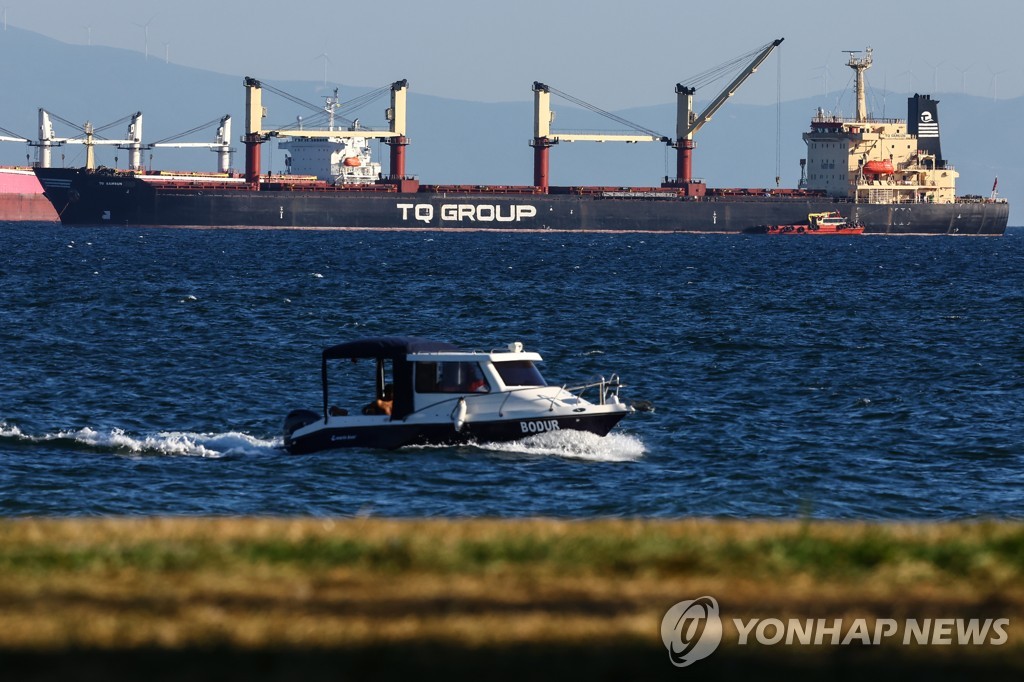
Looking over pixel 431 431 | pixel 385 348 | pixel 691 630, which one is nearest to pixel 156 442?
pixel 385 348

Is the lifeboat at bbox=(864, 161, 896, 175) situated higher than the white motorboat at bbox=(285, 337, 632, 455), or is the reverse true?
the lifeboat at bbox=(864, 161, 896, 175)

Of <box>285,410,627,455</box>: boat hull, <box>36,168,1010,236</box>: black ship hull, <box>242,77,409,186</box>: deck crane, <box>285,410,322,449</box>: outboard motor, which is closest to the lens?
<box>285,410,627,455</box>: boat hull

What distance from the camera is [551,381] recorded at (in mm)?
37594

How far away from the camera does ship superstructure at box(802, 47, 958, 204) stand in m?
171

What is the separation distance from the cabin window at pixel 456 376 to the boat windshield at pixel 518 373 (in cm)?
39

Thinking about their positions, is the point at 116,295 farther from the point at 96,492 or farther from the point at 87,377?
the point at 96,492

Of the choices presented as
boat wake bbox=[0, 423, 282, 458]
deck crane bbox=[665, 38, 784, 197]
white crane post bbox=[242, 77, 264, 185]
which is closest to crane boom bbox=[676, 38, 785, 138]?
deck crane bbox=[665, 38, 784, 197]

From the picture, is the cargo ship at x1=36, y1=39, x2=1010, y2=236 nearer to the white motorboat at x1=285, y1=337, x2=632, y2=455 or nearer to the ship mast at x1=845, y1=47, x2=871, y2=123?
the ship mast at x1=845, y1=47, x2=871, y2=123

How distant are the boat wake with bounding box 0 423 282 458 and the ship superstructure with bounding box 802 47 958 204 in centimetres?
15088

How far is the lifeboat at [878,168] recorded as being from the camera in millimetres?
169875

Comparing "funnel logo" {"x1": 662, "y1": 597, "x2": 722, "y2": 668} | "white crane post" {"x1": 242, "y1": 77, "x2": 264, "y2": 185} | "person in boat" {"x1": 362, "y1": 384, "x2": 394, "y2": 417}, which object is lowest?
"person in boat" {"x1": 362, "y1": 384, "x2": 394, "y2": 417}

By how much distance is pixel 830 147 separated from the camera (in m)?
175

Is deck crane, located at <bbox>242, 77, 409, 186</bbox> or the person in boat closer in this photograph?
the person in boat

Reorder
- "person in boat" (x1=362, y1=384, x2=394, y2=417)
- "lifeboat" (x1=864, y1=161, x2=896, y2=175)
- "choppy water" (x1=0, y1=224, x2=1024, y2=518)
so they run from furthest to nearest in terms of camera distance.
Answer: "lifeboat" (x1=864, y1=161, x2=896, y2=175), "person in boat" (x1=362, y1=384, x2=394, y2=417), "choppy water" (x1=0, y1=224, x2=1024, y2=518)
